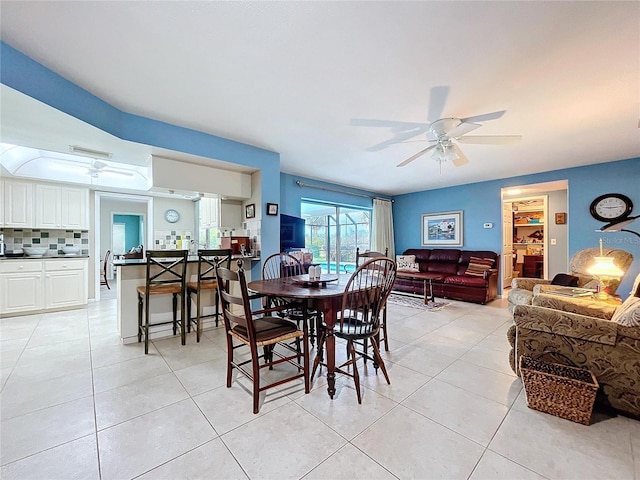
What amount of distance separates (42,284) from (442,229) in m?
7.52

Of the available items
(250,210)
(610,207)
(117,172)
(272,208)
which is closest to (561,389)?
(272,208)

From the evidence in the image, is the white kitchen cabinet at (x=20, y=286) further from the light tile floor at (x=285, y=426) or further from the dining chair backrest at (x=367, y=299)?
the dining chair backrest at (x=367, y=299)

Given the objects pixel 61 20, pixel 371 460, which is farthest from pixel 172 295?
pixel 371 460

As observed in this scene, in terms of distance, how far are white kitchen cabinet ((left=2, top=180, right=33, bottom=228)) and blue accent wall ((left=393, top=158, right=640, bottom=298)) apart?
7.23 m

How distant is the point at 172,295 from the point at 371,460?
278cm

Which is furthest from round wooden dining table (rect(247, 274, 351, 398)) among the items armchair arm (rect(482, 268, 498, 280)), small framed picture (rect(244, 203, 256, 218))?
armchair arm (rect(482, 268, 498, 280))

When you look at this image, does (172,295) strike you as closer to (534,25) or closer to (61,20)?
(61,20)

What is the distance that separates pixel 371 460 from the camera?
1388mm

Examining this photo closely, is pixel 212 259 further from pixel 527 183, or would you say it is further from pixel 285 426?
pixel 527 183

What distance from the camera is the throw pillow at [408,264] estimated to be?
5930mm

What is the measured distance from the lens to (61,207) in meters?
4.50

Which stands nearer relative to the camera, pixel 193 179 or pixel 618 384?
pixel 618 384

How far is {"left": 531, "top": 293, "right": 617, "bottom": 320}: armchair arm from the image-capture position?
1945 millimetres

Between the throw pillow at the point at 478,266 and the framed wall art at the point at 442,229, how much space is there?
811 mm
